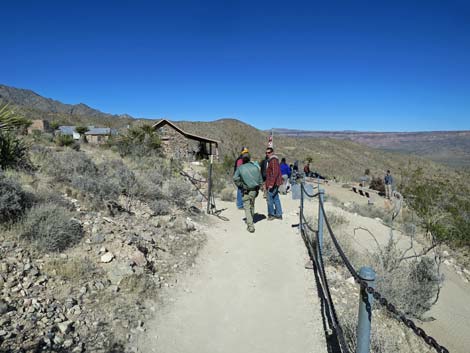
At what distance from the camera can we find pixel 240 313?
3.92 meters

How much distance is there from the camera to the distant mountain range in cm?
6662

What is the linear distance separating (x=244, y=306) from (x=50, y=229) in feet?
9.28

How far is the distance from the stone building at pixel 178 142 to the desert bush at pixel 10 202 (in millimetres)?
23021

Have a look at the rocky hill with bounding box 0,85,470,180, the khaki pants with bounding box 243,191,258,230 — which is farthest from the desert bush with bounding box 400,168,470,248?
the rocky hill with bounding box 0,85,470,180

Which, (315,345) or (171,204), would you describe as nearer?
(315,345)

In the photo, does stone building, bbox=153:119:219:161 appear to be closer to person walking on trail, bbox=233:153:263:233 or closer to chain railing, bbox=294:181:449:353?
person walking on trail, bbox=233:153:263:233

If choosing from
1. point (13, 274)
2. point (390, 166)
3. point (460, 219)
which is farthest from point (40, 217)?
point (390, 166)

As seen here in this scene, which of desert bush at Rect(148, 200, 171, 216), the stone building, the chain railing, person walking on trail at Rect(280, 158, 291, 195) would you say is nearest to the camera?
the chain railing

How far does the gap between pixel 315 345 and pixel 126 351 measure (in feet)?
6.40

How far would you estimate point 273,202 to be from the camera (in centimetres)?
803

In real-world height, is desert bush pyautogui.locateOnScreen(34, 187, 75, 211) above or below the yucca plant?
below

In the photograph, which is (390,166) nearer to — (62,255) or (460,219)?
(460,219)

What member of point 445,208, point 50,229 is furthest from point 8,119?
point 445,208

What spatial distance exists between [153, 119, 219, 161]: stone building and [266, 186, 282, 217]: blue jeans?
20.8 m
